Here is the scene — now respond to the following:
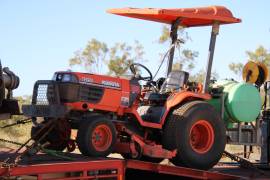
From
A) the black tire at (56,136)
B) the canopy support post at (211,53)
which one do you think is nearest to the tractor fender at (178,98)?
the canopy support post at (211,53)

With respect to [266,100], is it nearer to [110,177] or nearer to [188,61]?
[110,177]

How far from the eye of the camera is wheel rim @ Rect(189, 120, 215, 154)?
9234mm

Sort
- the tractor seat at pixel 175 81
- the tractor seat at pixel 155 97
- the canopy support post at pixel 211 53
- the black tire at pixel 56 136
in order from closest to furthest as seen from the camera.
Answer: the black tire at pixel 56 136
the tractor seat at pixel 155 97
the tractor seat at pixel 175 81
the canopy support post at pixel 211 53

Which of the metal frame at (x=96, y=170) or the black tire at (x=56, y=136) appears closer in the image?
the metal frame at (x=96, y=170)

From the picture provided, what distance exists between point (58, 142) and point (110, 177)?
1502 mm

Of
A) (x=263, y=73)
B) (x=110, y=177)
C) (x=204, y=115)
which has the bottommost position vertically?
(x=110, y=177)

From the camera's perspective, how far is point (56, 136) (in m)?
8.76

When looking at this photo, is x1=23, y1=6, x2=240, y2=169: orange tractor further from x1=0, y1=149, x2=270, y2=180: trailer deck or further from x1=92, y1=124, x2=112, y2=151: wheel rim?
x1=0, y1=149, x2=270, y2=180: trailer deck

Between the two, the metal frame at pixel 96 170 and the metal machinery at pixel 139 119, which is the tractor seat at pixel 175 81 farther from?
the metal frame at pixel 96 170

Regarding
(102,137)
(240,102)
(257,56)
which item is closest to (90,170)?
(102,137)

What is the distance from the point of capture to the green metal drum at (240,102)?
9.82 metres

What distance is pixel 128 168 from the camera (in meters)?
8.10

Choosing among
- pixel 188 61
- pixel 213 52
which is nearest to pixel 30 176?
pixel 213 52

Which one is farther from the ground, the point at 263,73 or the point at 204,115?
the point at 263,73
